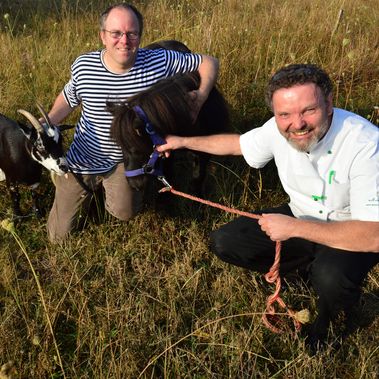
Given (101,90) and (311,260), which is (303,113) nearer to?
(311,260)

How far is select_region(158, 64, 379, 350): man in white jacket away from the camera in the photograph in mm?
2314

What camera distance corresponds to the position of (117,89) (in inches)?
132

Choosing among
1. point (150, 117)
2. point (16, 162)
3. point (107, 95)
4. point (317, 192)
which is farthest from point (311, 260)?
point (16, 162)

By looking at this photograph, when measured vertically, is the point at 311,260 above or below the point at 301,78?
below

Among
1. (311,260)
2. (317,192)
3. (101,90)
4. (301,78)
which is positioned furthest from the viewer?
(101,90)

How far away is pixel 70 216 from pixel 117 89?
111 cm

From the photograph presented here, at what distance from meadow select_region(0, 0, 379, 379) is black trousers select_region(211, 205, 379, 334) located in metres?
0.15

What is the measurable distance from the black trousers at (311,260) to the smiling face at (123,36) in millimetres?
1423

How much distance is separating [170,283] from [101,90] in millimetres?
1514

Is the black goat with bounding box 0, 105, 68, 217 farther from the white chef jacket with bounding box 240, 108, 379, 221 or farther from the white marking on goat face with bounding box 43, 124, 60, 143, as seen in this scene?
the white chef jacket with bounding box 240, 108, 379, 221

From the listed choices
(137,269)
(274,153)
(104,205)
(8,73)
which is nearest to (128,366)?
(137,269)

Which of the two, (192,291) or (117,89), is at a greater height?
(117,89)

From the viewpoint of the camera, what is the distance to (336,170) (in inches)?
97.8

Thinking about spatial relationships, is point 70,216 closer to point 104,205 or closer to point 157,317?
point 104,205
